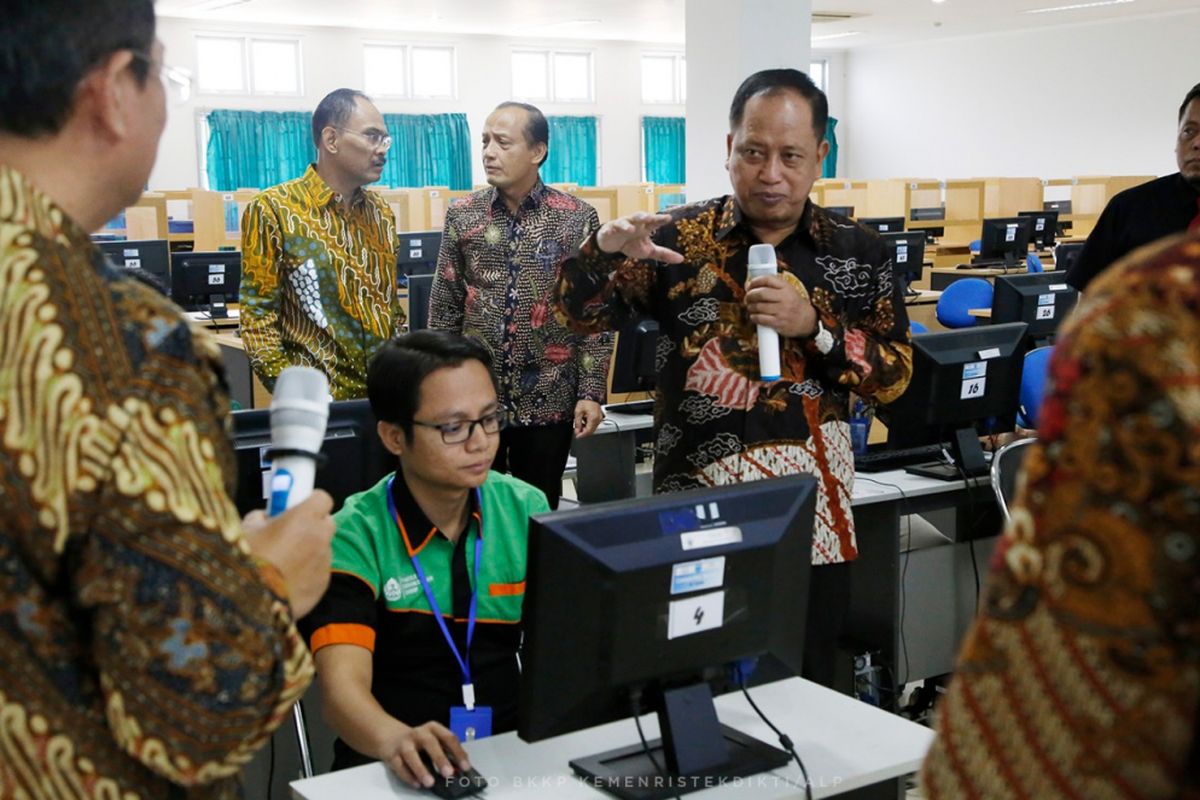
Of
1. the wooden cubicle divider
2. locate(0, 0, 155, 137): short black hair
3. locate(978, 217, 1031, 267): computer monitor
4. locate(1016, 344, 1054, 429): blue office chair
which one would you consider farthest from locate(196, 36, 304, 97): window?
locate(0, 0, 155, 137): short black hair

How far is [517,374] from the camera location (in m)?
3.60

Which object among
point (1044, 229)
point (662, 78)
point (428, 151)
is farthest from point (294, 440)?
point (662, 78)

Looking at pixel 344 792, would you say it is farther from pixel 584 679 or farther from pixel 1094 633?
pixel 1094 633

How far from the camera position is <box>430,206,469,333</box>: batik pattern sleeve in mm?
3725

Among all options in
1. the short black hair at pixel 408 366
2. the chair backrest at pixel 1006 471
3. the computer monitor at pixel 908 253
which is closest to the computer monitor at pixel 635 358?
the chair backrest at pixel 1006 471

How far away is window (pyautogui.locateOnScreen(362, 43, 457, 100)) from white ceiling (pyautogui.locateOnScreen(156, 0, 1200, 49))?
0.38m

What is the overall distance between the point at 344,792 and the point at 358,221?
2.06 meters

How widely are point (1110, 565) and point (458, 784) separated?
121 centimetres

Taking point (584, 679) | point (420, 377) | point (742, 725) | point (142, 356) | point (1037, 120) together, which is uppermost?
point (1037, 120)

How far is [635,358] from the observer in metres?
4.51

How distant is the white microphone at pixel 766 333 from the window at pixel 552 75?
17253mm

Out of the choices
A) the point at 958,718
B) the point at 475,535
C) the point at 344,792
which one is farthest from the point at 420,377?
the point at 958,718

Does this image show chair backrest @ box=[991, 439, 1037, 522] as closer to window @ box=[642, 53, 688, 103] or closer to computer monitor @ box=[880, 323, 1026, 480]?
computer monitor @ box=[880, 323, 1026, 480]

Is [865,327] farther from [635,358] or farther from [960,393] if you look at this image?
[635,358]
